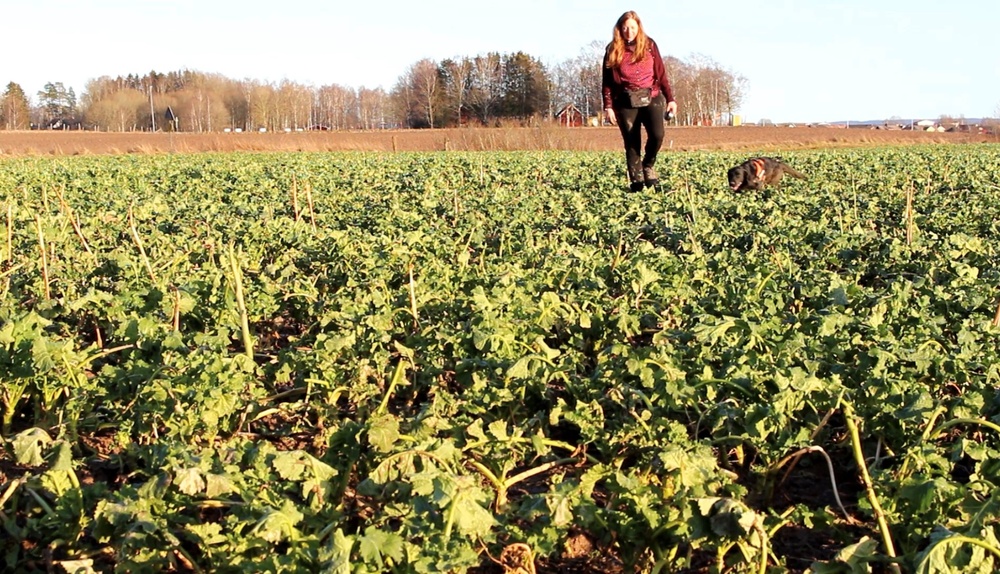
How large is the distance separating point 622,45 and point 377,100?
459ft

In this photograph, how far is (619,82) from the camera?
9.96 meters

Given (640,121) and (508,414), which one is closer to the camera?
(508,414)

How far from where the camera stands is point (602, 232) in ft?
24.9

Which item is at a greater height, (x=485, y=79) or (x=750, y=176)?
(x=485, y=79)

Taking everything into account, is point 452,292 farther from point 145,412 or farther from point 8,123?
point 8,123

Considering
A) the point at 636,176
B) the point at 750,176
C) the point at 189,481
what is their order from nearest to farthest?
the point at 189,481
the point at 636,176
the point at 750,176

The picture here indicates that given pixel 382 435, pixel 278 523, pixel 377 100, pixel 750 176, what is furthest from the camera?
pixel 377 100

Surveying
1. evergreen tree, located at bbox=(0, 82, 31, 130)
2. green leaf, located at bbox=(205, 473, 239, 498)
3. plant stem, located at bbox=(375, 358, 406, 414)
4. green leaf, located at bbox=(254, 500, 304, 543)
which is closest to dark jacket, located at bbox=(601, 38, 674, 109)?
plant stem, located at bbox=(375, 358, 406, 414)

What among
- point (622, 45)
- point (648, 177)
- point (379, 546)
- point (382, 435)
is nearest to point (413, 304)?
point (382, 435)

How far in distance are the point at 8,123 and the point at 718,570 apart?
438 feet

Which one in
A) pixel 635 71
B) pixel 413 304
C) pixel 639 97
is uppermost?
pixel 635 71

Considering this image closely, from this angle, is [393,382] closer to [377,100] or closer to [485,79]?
[485,79]

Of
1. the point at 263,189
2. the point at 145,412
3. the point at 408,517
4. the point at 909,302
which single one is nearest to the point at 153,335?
the point at 145,412

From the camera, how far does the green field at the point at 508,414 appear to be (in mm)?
2523
